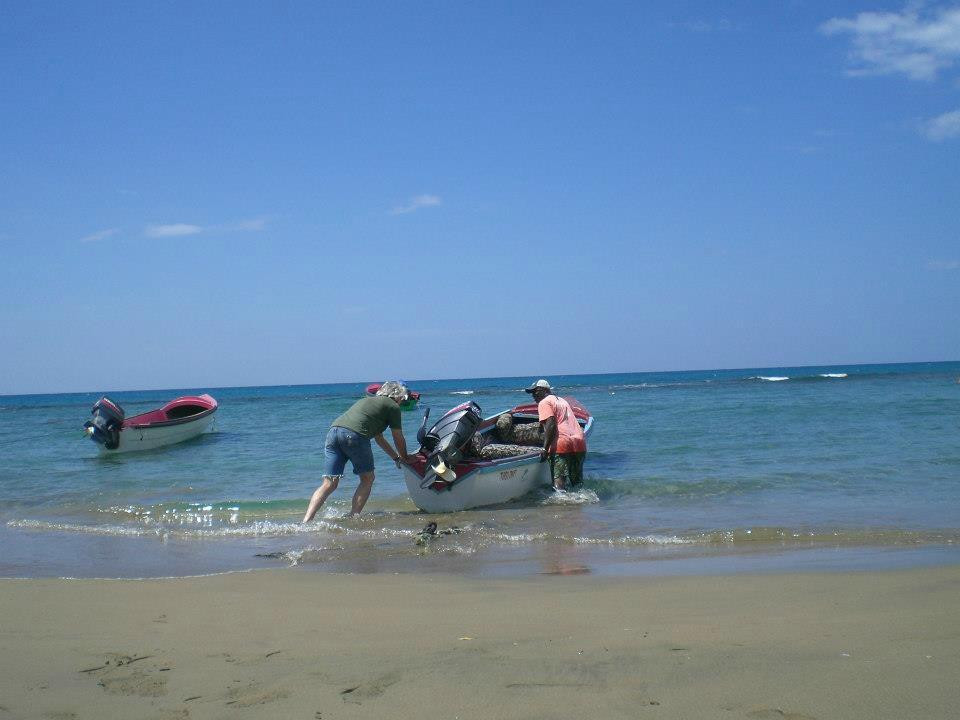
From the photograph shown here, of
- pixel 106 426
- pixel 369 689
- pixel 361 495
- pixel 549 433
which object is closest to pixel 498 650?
pixel 369 689

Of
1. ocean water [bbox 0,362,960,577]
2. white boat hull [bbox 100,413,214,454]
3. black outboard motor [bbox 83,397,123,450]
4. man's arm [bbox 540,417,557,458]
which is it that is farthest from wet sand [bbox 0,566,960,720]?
white boat hull [bbox 100,413,214,454]

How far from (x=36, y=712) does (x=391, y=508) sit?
7513 millimetres

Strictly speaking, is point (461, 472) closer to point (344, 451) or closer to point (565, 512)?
point (565, 512)

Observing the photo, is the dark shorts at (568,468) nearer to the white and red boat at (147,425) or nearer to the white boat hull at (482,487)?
the white boat hull at (482,487)

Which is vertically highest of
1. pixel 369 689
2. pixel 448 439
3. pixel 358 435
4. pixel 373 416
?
pixel 373 416

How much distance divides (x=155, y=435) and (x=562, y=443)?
536 inches

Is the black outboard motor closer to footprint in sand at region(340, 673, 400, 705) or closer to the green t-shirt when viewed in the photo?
the green t-shirt

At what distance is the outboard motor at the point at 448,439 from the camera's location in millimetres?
9547

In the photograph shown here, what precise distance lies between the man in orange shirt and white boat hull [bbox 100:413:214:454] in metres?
12.8

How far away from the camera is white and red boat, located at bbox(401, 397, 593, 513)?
31.6ft

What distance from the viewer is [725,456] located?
13.8 meters

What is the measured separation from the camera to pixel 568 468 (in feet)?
35.0

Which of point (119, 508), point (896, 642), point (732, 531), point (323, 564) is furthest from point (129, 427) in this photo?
point (896, 642)

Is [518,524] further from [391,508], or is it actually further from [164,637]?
[164,637]
